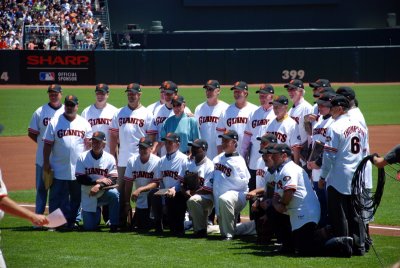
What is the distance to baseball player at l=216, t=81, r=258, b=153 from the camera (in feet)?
38.6

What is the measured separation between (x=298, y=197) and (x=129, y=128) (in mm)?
3489

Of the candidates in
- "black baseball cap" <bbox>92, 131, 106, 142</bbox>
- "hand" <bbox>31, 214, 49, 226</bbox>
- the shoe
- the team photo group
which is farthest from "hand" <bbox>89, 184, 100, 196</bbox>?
"hand" <bbox>31, 214, 49, 226</bbox>

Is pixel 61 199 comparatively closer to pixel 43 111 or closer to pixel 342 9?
pixel 43 111

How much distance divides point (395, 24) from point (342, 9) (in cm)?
323

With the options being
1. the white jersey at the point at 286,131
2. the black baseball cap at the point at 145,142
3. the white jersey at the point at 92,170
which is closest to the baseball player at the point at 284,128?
the white jersey at the point at 286,131

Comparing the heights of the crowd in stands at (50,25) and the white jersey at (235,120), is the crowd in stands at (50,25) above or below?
above

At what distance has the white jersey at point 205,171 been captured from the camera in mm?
10709

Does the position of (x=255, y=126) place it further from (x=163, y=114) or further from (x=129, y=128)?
(x=129, y=128)

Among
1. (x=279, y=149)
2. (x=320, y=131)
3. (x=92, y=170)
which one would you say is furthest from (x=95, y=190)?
(x=320, y=131)

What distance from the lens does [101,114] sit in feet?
40.2

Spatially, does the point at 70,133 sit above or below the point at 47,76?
below

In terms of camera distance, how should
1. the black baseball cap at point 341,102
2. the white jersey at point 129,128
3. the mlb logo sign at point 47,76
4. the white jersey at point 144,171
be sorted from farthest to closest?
the mlb logo sign at point 47,76 < the white jersey at point 129,128 < the white jersey at point 144,171 < the black baseball cap at point 341,102

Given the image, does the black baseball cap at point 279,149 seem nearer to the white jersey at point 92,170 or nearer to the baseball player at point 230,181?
the baseball player at point 230,181

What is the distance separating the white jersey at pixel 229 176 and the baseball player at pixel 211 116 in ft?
4.91
